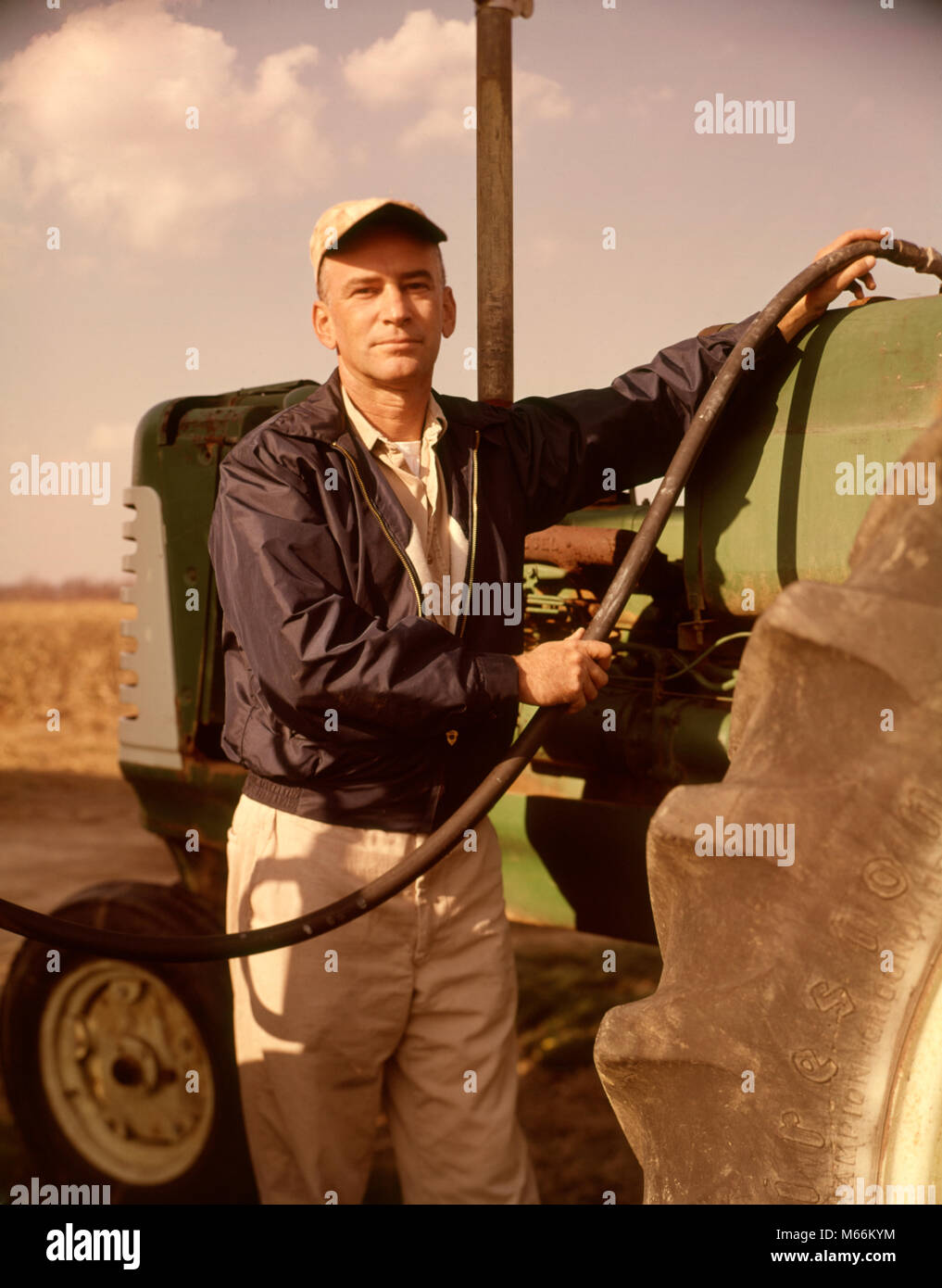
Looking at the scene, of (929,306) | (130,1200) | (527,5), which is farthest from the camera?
(130,1200)

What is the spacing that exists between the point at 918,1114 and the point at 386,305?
1.34 meters

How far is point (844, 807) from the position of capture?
1.13 metres

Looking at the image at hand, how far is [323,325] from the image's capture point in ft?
6.63

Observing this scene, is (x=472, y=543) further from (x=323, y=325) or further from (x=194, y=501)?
(x=194, y=501)

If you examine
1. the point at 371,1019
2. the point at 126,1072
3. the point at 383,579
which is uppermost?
the point at 383,579

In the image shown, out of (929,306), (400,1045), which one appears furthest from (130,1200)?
(929,306)

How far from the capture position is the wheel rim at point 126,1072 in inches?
103

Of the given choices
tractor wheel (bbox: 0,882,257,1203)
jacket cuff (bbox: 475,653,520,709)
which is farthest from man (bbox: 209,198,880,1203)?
tractor wheel (bbox: 0,882,257,1203)

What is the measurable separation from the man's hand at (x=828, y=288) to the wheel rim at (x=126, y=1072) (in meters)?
1.84

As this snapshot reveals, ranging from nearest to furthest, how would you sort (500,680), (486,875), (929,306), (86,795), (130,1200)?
(929,306) → (500,680) → (486,875) → (130,1200) → (86,795)

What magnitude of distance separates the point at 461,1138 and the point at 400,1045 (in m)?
0.18

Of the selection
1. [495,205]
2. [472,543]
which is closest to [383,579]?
[472,543]

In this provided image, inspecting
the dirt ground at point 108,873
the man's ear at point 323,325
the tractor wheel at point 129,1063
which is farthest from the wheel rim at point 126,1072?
the man's ear at point 323,325
